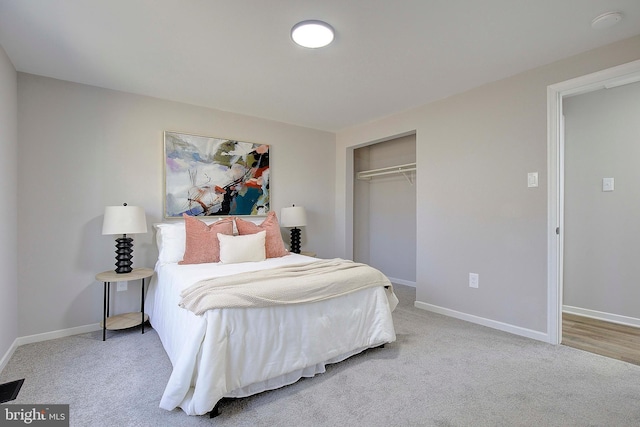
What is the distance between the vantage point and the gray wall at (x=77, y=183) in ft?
8.59

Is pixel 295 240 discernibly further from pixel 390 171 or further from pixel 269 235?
pixel 390 171

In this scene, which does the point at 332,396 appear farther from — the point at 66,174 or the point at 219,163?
the point at 66,174

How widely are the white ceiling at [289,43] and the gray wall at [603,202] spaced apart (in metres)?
1.19

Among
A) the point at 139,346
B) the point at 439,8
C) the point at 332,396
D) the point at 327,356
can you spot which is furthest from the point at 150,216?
the point at 439,8

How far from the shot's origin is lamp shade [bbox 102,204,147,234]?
2619 millimetres

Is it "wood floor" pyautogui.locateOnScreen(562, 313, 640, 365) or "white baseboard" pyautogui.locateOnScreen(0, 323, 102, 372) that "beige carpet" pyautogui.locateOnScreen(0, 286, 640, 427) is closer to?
"white baseboard" pyautogui.locateOnScreen(0, 323, 102, 372)

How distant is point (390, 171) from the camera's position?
15.0 feet

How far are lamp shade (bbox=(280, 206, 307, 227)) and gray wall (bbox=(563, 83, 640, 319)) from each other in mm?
2949

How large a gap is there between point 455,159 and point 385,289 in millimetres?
1594

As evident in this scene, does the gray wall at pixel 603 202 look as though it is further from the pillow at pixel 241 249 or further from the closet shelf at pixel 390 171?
the pillow at pixel 241 249

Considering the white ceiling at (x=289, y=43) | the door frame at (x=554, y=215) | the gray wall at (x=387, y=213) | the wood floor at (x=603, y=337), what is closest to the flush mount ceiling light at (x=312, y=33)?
the white ceiling at (x=289, y=43)

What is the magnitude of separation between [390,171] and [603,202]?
239 centimetres

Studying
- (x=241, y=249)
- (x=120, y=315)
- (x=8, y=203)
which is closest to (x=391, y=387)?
(x=241, y=249)

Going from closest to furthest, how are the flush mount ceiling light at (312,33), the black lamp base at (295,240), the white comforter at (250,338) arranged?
the white comforter at (250,338) < the flush mount ceiling light at (312,33) < the black lamp base at (295,240)
